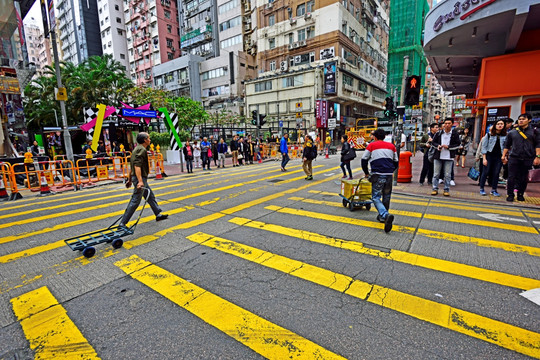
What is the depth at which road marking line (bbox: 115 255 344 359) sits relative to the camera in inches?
87.2

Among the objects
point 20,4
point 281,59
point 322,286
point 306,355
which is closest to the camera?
point 306,355

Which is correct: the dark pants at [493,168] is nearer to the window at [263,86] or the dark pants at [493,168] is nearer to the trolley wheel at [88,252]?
the trolley wheel at [88,252]

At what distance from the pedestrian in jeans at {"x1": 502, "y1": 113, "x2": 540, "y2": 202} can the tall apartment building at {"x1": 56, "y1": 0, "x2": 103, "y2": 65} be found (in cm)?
8436

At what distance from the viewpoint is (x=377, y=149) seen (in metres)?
5.23

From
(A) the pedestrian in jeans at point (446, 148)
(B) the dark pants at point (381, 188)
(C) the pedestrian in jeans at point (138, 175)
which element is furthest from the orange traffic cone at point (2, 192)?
(A) the pedestrian in jeans at point (446, 148)

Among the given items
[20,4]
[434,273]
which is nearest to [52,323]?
[434,273]

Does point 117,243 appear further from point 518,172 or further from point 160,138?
point 160,138

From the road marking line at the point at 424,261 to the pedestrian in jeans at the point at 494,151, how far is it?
202 inches

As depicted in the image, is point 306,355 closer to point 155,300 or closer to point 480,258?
point 155,300

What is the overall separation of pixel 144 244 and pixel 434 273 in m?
4.32

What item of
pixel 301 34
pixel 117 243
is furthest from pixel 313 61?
pixel 117 243

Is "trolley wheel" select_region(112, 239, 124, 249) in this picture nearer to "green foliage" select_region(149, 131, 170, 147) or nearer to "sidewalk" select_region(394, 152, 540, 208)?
"sidewalk" select_region(394, 152, 540, 208)

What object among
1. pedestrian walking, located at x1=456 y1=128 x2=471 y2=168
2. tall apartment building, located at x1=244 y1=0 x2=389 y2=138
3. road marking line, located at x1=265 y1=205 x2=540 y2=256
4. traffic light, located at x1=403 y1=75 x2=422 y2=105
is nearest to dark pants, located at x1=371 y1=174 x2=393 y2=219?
road marking line, located at x1=265 y1=205 x2=540 y2=256

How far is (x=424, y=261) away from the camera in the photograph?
3.72m
